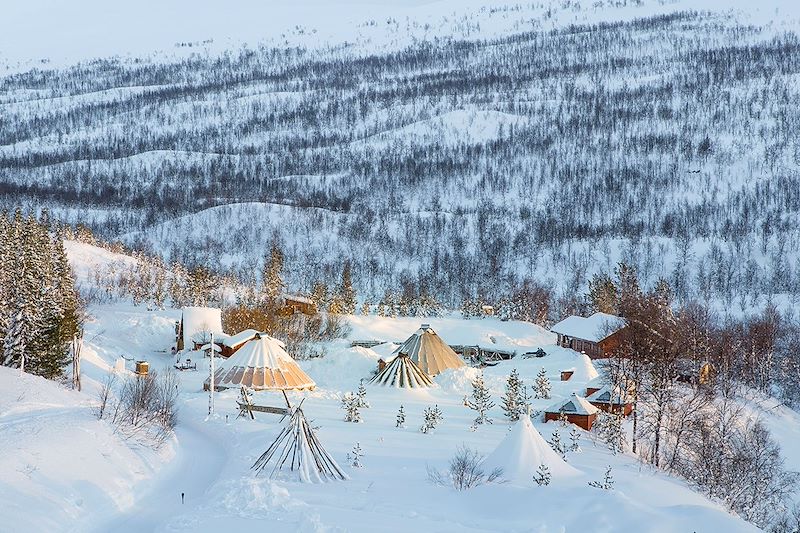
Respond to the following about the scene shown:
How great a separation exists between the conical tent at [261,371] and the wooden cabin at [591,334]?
20.2 meters

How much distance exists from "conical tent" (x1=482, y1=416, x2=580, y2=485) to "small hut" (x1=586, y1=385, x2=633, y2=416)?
10.8 m

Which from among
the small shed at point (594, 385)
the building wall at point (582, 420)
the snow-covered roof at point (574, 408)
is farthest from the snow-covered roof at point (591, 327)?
the building wall at point (582, 420)

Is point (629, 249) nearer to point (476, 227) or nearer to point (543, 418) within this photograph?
point (476, 227)

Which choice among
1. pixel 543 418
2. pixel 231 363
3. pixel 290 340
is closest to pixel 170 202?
pixel 290 340

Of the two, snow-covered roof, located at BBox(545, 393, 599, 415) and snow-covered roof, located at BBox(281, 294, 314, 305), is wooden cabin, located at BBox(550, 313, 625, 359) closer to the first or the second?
snow-covered roof, located at BBox(545, 393, 599, 415)

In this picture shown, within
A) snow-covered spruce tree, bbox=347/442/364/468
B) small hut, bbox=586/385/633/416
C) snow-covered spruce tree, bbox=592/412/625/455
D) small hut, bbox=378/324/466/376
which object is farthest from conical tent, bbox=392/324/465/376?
snow-covered spruce tree, bbox=347/442/364/468

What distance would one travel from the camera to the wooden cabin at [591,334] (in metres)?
44.8

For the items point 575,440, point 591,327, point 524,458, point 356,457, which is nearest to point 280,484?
point 356,457

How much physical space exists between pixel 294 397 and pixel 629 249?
81751 millimetres

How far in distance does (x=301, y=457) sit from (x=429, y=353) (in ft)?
76.5

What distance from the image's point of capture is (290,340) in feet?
152

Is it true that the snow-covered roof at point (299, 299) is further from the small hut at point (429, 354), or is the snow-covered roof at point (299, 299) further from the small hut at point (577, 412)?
the small hut at point (577, 412)

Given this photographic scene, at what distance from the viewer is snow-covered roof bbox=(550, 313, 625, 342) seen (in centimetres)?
4503

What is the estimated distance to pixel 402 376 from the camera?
1298 inches
